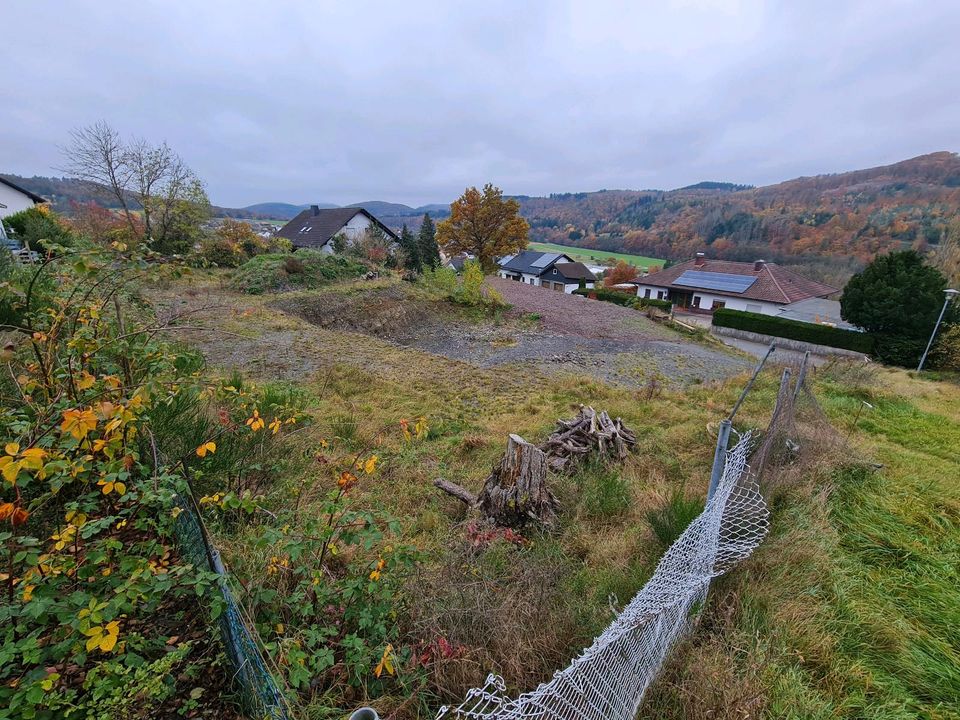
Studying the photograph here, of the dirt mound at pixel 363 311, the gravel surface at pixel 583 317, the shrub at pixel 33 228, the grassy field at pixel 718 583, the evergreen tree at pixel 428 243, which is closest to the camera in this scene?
the grassy field at pixel 718 583

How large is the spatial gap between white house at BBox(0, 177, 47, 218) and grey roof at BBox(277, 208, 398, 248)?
12.9 m

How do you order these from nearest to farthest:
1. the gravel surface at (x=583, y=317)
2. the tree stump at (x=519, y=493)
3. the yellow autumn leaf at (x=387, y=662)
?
the yellow autumn leaf at (x=387, y=662)
the tree stump at (x=519, y=493)
the gravel surface at (x=583, y=317)


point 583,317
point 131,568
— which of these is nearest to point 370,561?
point 131,568

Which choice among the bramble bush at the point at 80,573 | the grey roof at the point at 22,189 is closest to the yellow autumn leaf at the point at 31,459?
the bramble bush at the point at 80,573

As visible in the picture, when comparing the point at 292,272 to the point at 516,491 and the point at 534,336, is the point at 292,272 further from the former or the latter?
the point at 516,491

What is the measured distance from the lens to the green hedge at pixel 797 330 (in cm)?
1617

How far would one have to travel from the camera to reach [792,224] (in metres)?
47.4

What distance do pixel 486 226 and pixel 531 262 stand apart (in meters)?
15.6

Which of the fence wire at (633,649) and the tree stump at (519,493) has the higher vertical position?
the fence wire at (633,649)

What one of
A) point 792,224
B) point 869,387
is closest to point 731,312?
point 869,387

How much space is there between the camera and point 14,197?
2081cm

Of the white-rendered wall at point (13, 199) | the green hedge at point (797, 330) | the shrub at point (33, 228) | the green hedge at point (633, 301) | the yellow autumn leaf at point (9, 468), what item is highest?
the white-rendered wall at point (13, 199)

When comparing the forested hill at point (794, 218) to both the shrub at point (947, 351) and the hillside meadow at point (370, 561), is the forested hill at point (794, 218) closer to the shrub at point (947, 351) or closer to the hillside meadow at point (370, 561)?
the shrub at point (947, 351)

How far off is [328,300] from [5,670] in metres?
13.9
